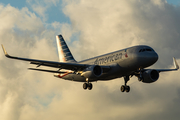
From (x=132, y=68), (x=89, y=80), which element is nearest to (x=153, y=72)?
(x=132, y=68)

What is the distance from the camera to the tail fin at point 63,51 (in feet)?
220

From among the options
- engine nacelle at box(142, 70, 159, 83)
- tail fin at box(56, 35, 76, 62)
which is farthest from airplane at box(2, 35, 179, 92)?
tail fin at box(56, 35, 76, 62)

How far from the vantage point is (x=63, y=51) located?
68750mm

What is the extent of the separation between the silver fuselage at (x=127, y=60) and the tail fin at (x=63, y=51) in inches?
585

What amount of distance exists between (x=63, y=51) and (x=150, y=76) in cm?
2196

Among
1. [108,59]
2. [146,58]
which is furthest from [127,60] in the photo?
[108,59]

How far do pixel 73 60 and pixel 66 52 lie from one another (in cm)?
299

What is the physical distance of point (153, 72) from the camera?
178 ft

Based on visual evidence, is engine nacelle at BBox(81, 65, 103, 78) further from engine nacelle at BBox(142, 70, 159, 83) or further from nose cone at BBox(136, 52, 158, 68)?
engine nacelle at BBox(142, 70, 159, 83)

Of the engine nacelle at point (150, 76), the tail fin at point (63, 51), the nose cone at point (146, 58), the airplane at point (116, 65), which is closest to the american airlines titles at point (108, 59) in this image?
the airplane at point (116, 65)

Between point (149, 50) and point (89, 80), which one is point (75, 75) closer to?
point (89, 80)

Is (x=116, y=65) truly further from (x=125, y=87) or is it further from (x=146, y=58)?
(x=125, y=87)

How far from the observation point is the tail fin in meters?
66.9

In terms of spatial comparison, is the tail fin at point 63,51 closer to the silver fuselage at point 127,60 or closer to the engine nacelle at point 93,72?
the silver fuselage at point 127,60
